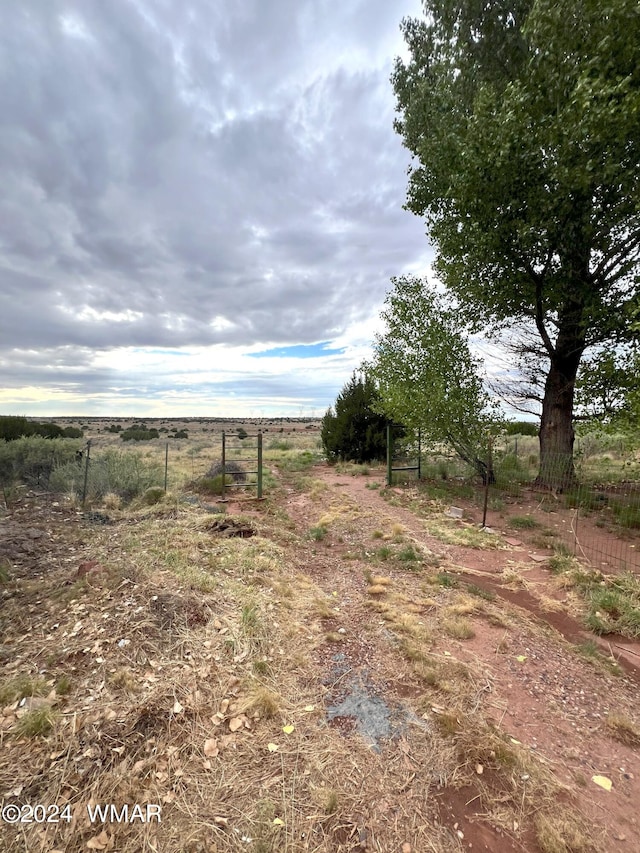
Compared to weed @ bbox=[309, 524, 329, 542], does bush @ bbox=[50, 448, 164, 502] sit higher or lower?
higher

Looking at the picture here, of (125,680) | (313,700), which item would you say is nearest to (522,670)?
(313,700)

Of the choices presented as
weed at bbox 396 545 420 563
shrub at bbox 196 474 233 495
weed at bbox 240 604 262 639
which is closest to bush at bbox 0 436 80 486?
shrub at bbox 196 474 233 495

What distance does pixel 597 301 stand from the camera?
805cm

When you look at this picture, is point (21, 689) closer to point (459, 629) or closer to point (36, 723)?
point (36, 723)

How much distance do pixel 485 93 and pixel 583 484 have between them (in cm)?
776

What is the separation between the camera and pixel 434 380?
32.8ft

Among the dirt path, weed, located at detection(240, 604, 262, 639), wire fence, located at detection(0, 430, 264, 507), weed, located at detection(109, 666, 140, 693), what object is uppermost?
wire fence, located at detection(0, 430, 264, 507)

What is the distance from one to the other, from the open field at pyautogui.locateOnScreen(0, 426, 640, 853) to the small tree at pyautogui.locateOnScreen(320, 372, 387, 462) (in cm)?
1082

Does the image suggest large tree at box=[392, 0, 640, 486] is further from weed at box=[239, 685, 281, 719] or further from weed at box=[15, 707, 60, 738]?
weed at box=[15, 707, 60, 738]

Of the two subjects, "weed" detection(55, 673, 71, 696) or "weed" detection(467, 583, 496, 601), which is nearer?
"weed" detection(55, 673, 71, 696)

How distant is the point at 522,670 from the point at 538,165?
328 inches

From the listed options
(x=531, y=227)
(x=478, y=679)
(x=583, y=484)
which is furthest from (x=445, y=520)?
(x=531, y=227)

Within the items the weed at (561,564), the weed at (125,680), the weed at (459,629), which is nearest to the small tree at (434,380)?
the weed at (561,564)

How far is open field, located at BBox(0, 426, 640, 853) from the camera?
1982mm
